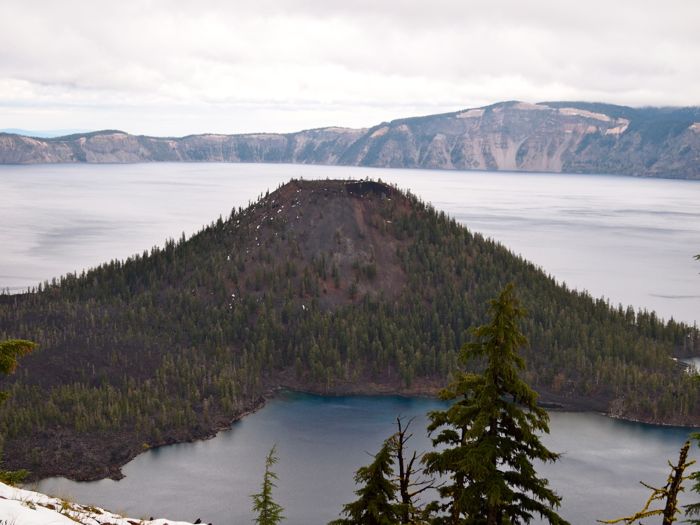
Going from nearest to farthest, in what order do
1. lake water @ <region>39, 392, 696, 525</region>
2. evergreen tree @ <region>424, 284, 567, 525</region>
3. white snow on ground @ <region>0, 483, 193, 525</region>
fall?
white snow on ground @ <region>0, 483, 193, 525</region>, evergreen tree @ <region>424, 284, 567, 525</region>, lake water @ <region>39, 392, 696, 525</region>

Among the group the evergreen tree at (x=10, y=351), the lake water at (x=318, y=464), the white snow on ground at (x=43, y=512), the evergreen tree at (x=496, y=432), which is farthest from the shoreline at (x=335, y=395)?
the evergreen tree at (x=496, y=432)

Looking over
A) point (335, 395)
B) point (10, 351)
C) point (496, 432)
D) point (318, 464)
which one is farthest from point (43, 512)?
point (335, 395)

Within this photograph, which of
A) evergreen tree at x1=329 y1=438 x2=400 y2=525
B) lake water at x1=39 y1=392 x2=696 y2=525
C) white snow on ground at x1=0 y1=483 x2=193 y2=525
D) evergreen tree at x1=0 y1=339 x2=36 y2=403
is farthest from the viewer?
lake water at x1=39 y1=392 x2=696 y2=525

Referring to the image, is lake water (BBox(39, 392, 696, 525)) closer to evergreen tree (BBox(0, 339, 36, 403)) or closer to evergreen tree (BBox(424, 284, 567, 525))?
evergreen tree (BBox(424, 284, 567, 525))

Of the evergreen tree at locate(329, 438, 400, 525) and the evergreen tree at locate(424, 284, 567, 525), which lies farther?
the evergreen tree at locate(329, 438, 400, 525)

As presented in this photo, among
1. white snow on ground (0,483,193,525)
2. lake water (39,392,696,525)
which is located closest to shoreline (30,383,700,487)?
lake water (39,392,696,525)

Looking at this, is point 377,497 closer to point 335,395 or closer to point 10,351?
point 10,351
